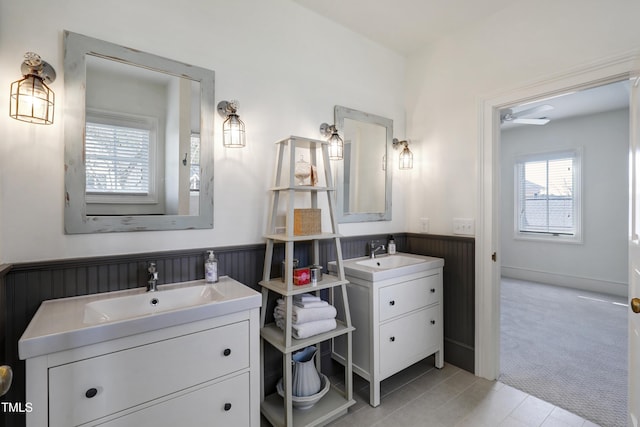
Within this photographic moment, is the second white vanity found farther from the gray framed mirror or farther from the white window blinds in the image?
the white window blinds

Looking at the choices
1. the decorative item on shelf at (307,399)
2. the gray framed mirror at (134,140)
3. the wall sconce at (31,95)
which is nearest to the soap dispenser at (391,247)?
the decorative item on shelf at (307,399)

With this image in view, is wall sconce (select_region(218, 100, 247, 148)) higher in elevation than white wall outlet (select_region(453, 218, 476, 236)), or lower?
higher

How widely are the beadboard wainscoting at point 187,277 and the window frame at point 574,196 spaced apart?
3438 mm

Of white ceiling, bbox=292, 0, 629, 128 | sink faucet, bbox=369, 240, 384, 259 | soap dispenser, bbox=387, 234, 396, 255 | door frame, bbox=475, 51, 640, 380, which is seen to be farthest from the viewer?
soap dispenser, bbox=387, 234, 396, 255

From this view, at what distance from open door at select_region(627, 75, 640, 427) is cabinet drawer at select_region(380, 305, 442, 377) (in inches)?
41.6

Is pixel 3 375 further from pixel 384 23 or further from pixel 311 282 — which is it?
pixel 384 23

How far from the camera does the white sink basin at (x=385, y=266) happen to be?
78.0 inches

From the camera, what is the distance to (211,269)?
1650 millimetres

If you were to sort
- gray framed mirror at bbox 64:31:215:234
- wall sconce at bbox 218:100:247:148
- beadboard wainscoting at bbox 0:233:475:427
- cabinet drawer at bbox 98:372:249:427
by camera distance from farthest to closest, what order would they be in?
1. wall sconce at bbox 218:100:247:148
2. gray framed mirror at bbox 64:31:215:234
3. beadboard wainscoting at bbox 0:233:475:427
4. cabinet drawer at bbox 98:372:249:427

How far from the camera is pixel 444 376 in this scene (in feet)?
7.50

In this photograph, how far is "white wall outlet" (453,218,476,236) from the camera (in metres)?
2.34

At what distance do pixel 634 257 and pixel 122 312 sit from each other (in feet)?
7.75

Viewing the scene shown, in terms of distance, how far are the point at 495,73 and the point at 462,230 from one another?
1.17 m

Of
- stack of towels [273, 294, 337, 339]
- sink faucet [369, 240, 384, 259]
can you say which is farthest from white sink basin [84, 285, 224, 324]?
sink faucet [369, 240, 384, 259]
